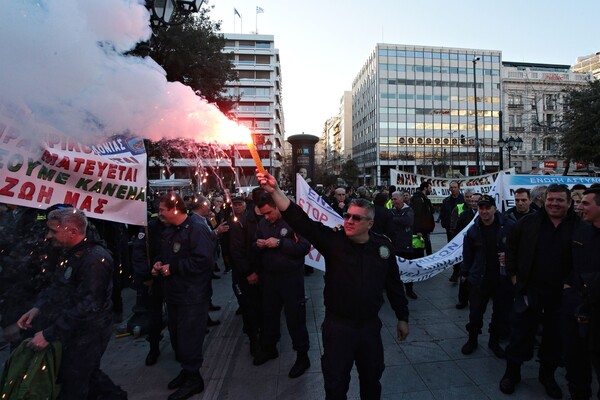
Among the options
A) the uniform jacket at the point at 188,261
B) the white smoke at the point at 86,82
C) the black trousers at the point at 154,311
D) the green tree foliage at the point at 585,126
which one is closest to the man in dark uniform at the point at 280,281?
the uniform jacket at the point at 188,261

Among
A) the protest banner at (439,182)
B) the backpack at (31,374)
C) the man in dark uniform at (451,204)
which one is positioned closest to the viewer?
the backpack at (31,374)

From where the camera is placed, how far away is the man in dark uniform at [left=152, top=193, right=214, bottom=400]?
3.43m

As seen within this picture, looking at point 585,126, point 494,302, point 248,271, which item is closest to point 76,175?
point 248,271

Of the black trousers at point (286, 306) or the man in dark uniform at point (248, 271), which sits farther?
the man in dark uniform at point (248, 271)

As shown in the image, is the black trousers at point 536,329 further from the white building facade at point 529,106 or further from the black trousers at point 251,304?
the white building facade at point 529,106

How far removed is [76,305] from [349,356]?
2.12 meters

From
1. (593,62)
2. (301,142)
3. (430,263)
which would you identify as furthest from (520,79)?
(430,263)

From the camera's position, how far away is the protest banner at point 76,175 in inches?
105

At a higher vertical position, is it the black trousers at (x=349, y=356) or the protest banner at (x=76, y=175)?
the protest banner at (x=76, y=175)

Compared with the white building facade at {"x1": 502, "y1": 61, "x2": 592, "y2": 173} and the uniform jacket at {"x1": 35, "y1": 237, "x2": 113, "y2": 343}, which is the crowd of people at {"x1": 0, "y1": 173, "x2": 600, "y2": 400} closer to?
the uniform jacket at {"x1": 35, "y1": 237, "x2": 113, "y2": 343}

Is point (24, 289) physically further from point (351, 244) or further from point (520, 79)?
point (520, 79)

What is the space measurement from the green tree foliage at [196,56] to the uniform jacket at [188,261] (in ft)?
29.6

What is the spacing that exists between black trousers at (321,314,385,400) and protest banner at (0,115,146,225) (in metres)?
2.44

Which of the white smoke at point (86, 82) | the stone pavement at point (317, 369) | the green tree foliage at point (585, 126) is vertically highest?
the green tree foliage at point (585, 126)
